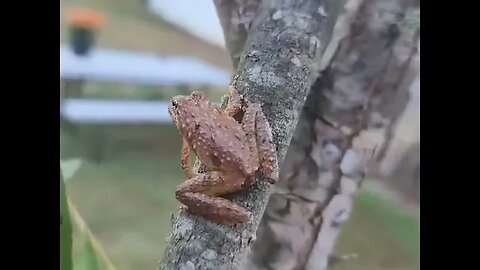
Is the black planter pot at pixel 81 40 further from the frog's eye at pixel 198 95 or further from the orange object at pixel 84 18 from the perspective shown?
the frog's eye at pixel 198 95

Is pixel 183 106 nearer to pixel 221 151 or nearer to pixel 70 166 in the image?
pixel 221 151

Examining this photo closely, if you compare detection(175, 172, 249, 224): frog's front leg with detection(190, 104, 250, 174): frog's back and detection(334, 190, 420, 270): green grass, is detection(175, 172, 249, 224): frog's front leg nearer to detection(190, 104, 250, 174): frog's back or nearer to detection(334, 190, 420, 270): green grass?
detection(190, 104, 250, 174): frog's back

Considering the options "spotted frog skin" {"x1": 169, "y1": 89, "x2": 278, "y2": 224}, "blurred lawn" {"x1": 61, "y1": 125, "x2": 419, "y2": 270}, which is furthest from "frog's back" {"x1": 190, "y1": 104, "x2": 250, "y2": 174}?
"blurred lawn" {"x1": 61, "y1": 125, "x2": 419, "y2": 270}

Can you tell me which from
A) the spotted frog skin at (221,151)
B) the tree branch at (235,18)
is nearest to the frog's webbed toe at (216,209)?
the spotted frog skin at (221,151)

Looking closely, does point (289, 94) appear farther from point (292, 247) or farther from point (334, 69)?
point (292, 247)

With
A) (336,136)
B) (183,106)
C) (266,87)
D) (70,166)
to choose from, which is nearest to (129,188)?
(70,166)

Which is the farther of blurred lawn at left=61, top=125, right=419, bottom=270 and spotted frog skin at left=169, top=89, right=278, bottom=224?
blurred lawn at left=61, top=125, right=419, bottom=270

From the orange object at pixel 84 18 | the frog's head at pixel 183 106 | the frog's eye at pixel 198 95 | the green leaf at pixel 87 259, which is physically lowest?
the green leaf at pixel 87 259
